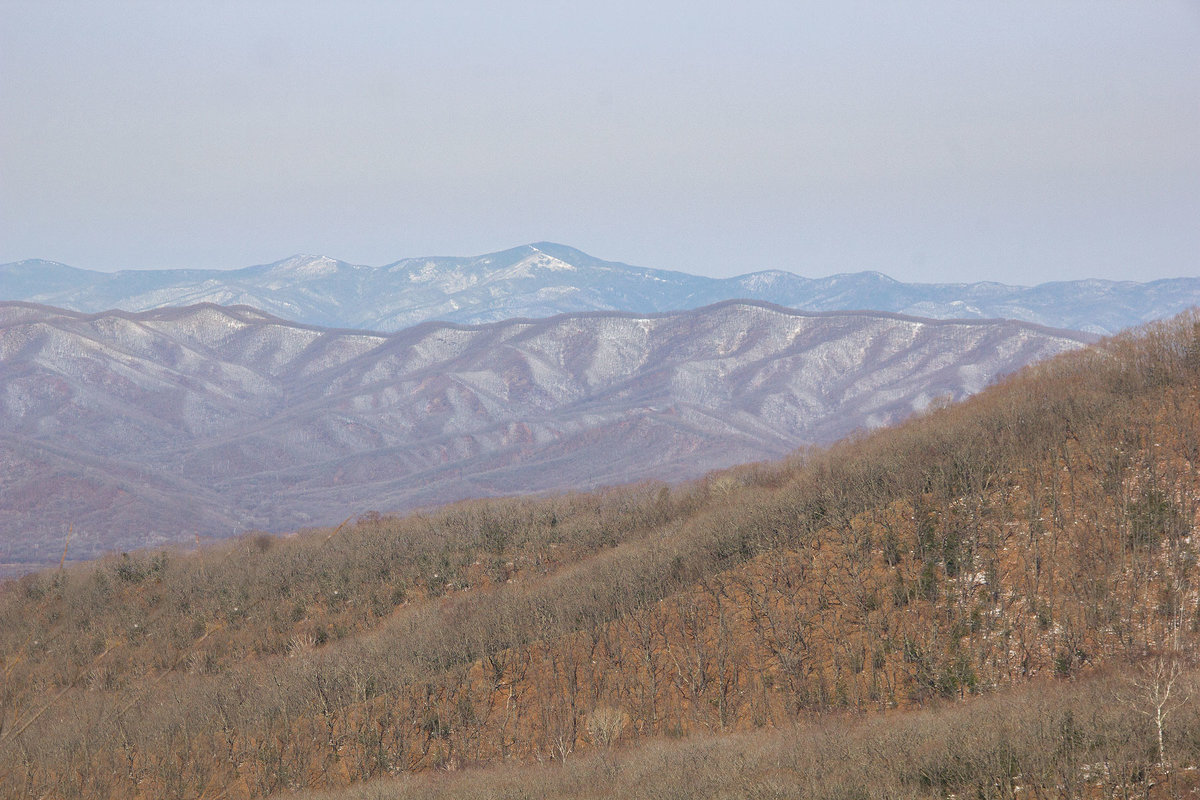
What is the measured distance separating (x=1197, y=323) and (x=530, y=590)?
1039 inches

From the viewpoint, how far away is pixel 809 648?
2258 centimetres

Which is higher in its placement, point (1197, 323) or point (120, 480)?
point (1197, 323)

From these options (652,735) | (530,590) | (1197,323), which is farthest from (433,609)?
(1197,323)

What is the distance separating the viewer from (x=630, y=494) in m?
58.3

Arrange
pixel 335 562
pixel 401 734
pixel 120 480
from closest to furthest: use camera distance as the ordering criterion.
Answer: pixel 401 734
pixel 335 562
pixel 120 480

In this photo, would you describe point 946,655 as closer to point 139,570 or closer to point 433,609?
point 433,609

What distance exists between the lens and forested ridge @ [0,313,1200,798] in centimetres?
1381

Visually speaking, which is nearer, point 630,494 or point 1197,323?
point 1197,323

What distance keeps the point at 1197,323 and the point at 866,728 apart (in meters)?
23.2

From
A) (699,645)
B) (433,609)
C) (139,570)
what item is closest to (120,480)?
(139,570)

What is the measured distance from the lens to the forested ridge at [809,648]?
45.3 ft

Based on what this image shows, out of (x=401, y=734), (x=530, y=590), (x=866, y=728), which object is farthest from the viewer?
(x=530, y=590)

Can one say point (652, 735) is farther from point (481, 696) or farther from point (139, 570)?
point (139, 570)

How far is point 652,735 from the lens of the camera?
2078 centimetres
